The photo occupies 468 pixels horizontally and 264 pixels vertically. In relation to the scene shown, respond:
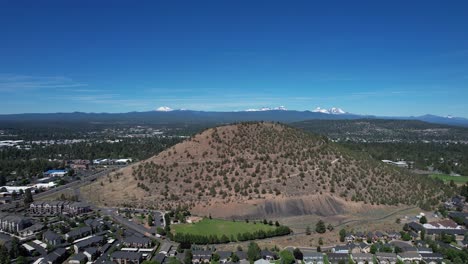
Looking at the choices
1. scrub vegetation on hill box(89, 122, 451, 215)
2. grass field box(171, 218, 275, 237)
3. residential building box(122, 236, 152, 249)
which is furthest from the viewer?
scrub vegetation on hill box(89, 122, 451, 215)

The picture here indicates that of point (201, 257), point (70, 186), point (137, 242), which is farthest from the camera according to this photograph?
point (70, 186)

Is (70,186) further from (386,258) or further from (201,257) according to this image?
(386,258)

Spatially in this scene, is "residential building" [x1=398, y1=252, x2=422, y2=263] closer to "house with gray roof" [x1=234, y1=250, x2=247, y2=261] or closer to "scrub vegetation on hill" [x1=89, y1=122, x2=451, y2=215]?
"house with gray roof" [x1=234, y1=250, x2=247, y2=261]

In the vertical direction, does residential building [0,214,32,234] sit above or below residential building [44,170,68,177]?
above

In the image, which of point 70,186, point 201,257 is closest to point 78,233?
point 201,257

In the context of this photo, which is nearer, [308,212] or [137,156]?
[308,212]

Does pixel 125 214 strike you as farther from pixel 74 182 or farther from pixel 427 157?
pixel 427 157

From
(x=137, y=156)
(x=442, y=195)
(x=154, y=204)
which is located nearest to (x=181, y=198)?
(x=154, y=204)

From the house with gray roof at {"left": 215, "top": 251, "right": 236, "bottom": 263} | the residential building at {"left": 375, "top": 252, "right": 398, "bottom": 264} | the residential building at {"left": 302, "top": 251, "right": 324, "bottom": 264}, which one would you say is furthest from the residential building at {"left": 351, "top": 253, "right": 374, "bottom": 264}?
the house with gray roof at {"left": 215, "top": 251, "right": 236, "bottom": 263}
